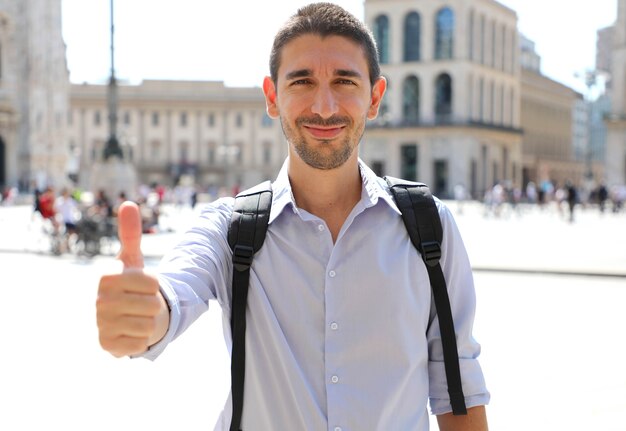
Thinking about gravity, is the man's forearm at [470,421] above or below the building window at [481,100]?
below

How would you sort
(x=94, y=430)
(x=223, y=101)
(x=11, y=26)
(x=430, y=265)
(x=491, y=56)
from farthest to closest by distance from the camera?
(x=223, y=101)
(x=491, y=56)
(x=11, y=26)
(x=94, y=430)
(x=430, y=265)

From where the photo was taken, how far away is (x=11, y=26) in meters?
54.8

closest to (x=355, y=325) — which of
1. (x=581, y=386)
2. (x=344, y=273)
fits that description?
(x=344, y=273)

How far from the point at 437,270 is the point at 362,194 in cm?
30

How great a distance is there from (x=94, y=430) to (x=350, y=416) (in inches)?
151

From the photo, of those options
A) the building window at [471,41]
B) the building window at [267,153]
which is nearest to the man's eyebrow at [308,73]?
the building window at [471,41]

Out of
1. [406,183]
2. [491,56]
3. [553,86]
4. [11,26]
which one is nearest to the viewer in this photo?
[406,183]

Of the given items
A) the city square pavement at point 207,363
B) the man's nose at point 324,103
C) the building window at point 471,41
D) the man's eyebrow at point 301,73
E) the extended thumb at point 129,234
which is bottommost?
the city square pavement at point 207,363

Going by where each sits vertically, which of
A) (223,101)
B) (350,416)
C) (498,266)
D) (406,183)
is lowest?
(498,266)

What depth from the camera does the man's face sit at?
2.17 meters

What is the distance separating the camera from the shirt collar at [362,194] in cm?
218

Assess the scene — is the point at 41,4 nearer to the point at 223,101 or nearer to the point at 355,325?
the point at 223,101

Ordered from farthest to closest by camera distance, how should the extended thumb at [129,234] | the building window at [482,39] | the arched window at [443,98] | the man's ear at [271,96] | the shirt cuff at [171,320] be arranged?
the building window at [482,39] < the arched window at [443,98] < the man's ear at [271,96] < the shirt cuff at [171,320] < the extended thumb at [129,234]

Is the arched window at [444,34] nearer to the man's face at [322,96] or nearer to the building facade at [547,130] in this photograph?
the building facade at [547,130]
